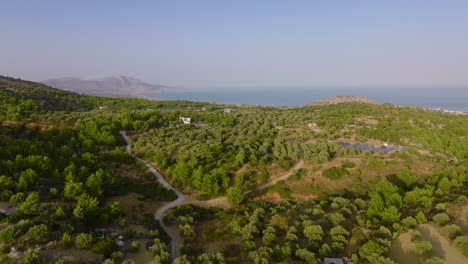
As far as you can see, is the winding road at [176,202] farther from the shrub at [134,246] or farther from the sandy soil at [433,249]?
the sandy soil at [433,249]

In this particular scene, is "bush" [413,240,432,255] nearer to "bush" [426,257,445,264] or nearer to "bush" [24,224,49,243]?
"bush" [426,257,445,264]

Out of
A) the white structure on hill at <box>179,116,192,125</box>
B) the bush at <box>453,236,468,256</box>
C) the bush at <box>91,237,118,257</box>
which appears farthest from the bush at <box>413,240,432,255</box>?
the white structure on hill at <box>179,116,192,125</box>

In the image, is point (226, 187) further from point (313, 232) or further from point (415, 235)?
point (415, 235)

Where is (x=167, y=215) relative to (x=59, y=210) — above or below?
below

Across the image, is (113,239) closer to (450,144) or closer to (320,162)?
(320,162)

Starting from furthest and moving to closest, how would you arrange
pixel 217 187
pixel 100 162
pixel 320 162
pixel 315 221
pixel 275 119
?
pixel 275 119 → pixel 320 162 → pixel 100 162 → pixel 217 187 → pixel 315 221

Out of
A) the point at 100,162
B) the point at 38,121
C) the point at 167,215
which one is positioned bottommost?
the point at 167,215

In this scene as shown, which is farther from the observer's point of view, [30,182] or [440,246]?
[30,182]

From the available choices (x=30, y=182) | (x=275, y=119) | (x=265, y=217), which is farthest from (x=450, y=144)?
(x=30, y=182)

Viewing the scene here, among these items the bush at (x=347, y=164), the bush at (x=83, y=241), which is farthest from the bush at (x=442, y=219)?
the bush at (x=83, y=241)
